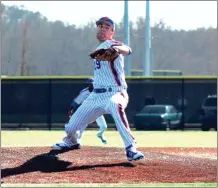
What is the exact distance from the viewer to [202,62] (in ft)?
254

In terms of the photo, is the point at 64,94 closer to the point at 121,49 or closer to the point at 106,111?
the point at 106,111

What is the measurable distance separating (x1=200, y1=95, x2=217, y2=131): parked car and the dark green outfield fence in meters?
0.84

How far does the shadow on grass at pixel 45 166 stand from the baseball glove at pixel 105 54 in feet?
4.85

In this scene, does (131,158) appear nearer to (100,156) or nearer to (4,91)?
(100,156)

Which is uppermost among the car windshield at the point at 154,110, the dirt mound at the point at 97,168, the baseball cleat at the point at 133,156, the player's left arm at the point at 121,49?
the player's left arm at the point at 121,49

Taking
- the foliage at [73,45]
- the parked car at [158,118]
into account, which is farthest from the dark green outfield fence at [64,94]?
the foliage at [73,45]

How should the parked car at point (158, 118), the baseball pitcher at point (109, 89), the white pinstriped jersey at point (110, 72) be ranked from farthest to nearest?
the parked car at point (158, 118) < the white pinstriped jersey at point (110, 72) < the baseball pitcher at point (109, 89)

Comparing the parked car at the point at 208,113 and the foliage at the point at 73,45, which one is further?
the foliage at the point at 73,45

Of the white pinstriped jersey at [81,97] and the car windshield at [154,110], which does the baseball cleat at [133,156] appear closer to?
the white pinstriped jersey at [81,97]

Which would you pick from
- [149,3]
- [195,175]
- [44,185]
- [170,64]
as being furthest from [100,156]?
[170,64]

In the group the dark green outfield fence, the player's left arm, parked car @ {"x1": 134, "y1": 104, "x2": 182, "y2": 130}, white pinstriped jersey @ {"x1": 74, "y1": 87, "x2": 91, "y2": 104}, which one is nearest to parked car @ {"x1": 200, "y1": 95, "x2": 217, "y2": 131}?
the dark green outfield fence

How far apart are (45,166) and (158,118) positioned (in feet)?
70.4

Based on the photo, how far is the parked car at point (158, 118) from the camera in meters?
31.0

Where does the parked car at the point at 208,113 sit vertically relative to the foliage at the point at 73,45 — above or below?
below
